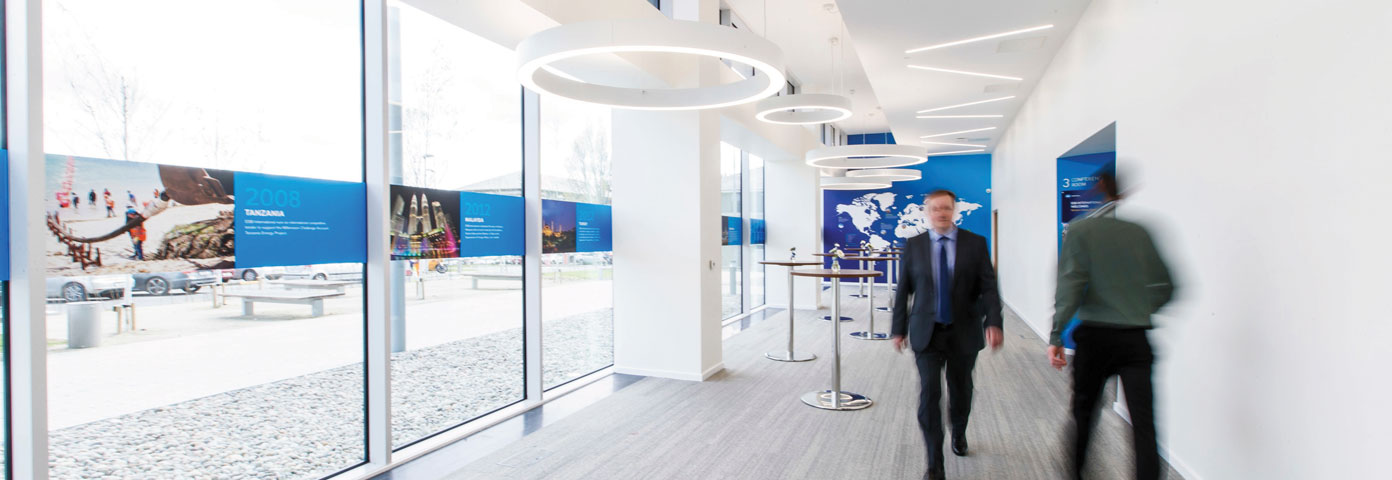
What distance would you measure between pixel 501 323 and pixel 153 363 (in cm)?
237

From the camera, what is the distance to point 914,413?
4879mm

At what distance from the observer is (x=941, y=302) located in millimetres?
3410

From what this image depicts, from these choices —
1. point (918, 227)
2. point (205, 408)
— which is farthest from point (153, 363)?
point (918, 227)

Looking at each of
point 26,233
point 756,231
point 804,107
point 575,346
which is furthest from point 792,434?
point 756,231

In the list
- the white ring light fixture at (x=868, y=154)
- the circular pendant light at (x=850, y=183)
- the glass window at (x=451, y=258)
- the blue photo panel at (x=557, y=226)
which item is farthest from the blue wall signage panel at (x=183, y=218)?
the circular pendant light at (x=850, y=183)

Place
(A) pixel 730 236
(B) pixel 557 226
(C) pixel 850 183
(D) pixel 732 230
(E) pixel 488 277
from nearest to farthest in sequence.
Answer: (E) pixel 488 277, (B) pixel 557 226, (A) pixel 730 236, (D) pixel 732 230, (C) pixel 850 183

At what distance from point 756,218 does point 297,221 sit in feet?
31.8

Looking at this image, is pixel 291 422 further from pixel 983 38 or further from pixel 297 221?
pixel 983 38

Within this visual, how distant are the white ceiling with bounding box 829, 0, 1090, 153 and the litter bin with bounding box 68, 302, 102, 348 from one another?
526 centimetres

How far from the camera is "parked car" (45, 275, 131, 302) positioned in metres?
2.41

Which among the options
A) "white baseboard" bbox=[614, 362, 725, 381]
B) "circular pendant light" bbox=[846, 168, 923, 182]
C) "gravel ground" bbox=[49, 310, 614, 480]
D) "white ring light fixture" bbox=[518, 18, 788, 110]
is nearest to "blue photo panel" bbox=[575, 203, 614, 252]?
"gravel ground" bbox=[49, 310, 614, 480]

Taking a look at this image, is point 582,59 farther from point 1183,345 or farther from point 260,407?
point 1183,345

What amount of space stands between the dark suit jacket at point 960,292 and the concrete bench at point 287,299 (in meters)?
3.37

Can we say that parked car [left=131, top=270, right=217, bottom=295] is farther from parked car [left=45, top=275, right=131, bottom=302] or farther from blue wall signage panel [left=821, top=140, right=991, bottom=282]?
blue wall signage panel [left=821, top=140, right=991, bottom=282]
